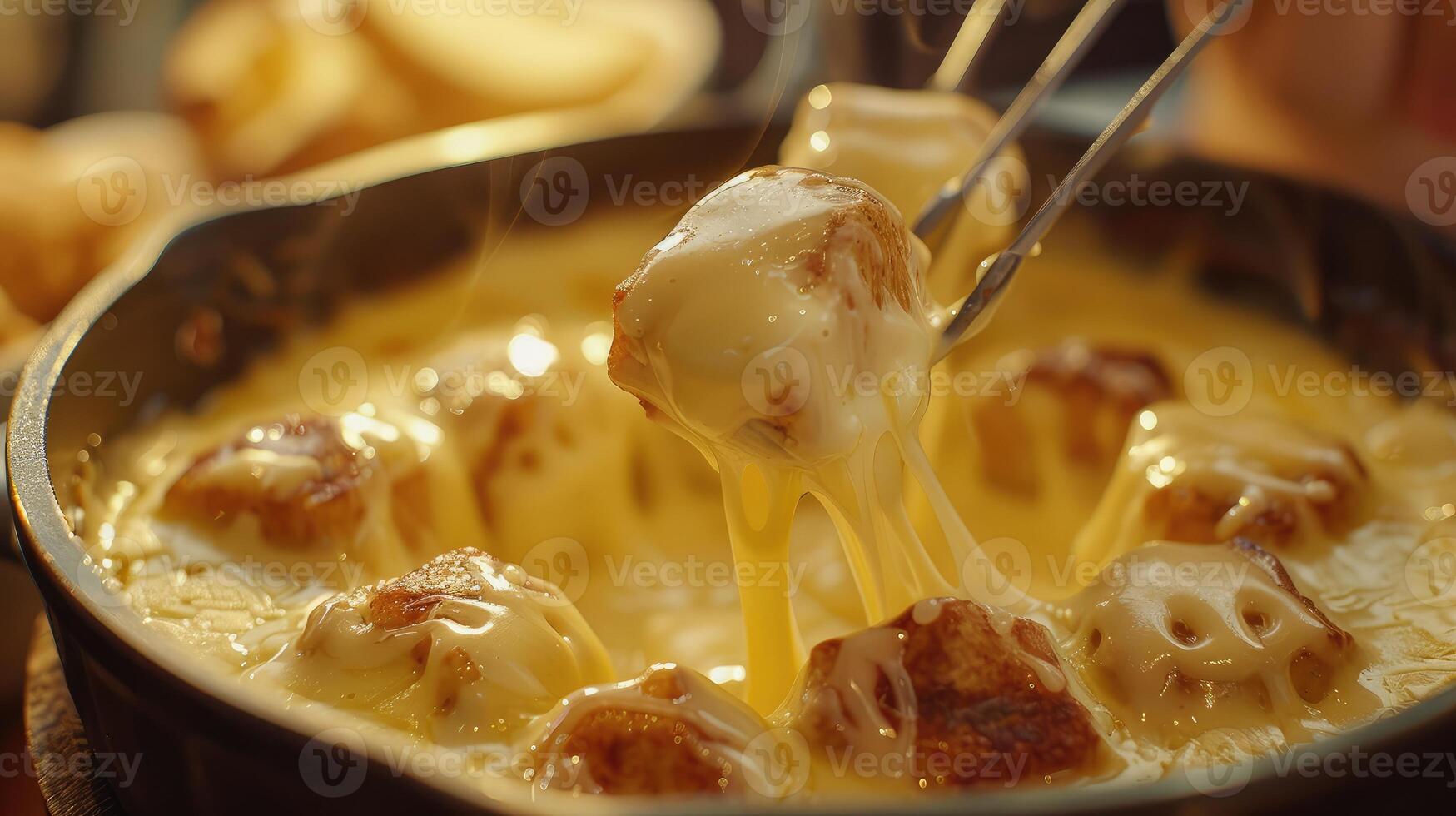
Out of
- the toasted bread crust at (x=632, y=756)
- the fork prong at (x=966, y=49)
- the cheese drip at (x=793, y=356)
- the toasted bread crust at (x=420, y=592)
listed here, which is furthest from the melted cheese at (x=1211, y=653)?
the fork prong at (x=966, y=49)

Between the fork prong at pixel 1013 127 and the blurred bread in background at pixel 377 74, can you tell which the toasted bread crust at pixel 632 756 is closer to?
the fork prong at pixel 1013 127

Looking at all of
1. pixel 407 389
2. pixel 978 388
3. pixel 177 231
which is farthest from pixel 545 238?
pixel 978 388

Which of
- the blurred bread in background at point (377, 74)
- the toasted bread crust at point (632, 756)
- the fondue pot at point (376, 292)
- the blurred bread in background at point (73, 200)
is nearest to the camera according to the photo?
the fondue pot at point (376, 292)

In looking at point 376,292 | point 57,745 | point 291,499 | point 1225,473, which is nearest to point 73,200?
point 376,292

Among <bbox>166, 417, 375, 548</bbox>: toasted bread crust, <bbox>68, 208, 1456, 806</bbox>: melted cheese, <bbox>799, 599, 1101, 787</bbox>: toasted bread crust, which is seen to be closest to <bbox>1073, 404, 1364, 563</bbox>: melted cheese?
<bbox>68, 208, 1456, 806</bbox>: melted cheese

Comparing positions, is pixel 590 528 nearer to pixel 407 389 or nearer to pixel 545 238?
pixel 407 389

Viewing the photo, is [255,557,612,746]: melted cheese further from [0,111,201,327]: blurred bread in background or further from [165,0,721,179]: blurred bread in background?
[165,0,721,179]: blurred bread in background

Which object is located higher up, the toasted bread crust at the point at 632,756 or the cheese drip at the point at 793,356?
the cheese drip at the point at 793,356
